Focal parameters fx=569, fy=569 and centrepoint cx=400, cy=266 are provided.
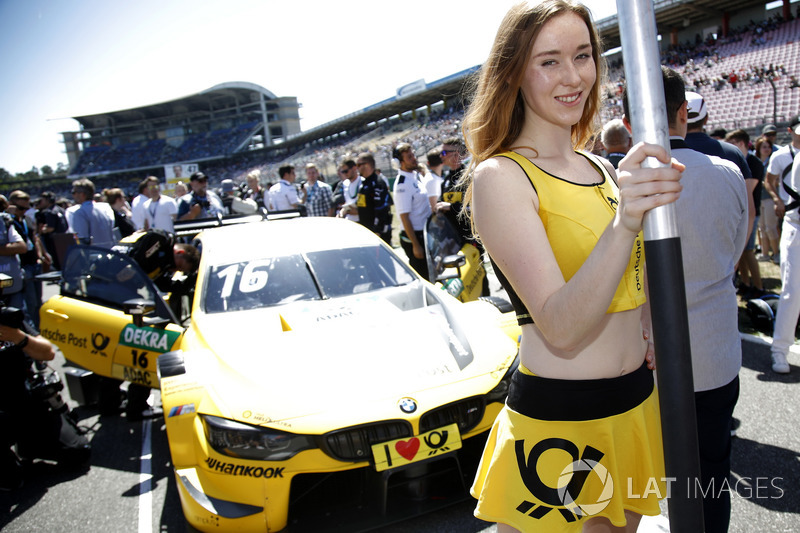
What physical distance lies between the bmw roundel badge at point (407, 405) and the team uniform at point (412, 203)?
383cm

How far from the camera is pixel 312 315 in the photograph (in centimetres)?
349

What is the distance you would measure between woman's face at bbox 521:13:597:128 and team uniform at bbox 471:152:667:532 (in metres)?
0.14

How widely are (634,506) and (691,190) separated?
3.82 feet

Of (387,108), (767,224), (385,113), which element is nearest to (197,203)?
(767,224)

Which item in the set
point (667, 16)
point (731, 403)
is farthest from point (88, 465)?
point (667, 16)

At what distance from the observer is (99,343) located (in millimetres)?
4055

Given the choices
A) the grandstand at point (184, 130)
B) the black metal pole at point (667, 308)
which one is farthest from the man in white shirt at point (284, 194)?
the grandstand at point (184, 130)

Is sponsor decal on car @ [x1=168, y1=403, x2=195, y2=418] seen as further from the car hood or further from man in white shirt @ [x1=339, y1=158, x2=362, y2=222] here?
man in white shirt @ [x1=339, y1=158, x2=362, y2=222]

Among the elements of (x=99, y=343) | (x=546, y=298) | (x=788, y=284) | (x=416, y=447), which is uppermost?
(x=546, y=298)

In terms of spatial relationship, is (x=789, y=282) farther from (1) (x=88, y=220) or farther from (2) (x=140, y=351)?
(1) (x=88, y=220)

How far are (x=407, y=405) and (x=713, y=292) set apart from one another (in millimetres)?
1367

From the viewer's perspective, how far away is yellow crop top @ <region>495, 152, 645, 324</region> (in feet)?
4.23

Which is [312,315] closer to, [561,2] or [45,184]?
[561,2]

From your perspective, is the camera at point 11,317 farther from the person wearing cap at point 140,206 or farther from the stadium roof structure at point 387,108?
the stadium roof structure at point 387,108
